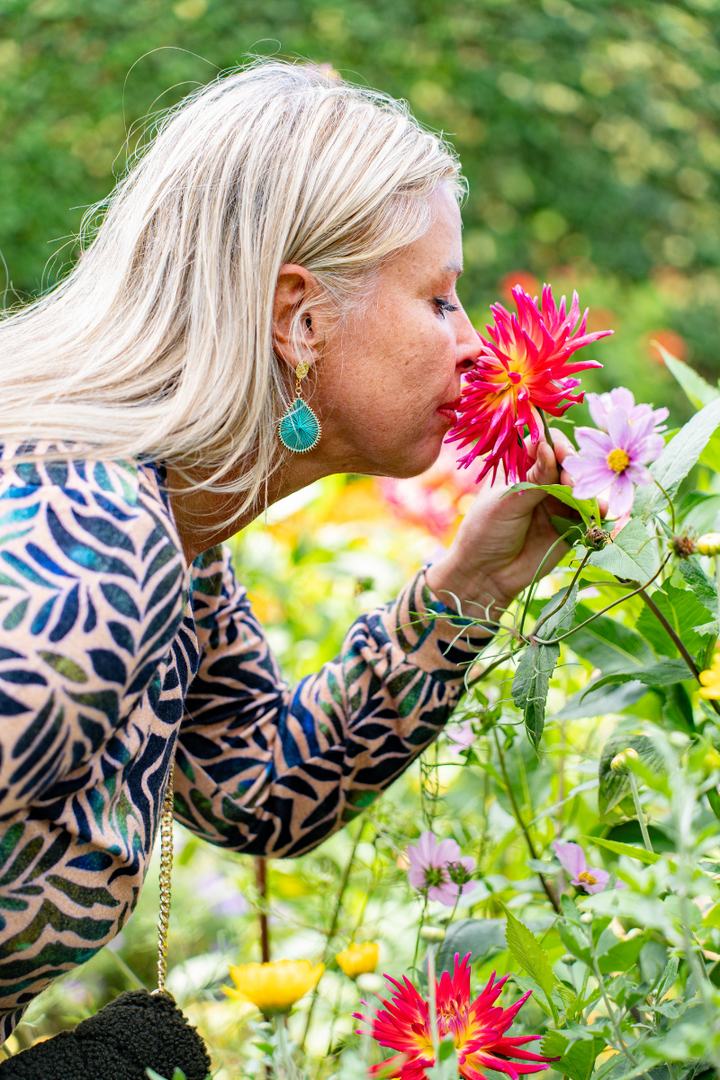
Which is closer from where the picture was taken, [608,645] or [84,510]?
[84,510]

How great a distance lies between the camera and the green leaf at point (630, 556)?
26.5 inches

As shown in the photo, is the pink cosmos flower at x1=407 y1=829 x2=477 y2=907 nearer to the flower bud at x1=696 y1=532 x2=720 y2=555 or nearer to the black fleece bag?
the black fleece bag

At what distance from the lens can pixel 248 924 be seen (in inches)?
61.0

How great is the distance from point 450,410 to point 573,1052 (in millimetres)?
571

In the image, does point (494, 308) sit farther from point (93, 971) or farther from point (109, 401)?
point (93, 971)

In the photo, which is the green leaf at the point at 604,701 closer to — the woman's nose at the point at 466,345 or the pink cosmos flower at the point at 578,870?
the pink cosmos flower at the point at 578,870

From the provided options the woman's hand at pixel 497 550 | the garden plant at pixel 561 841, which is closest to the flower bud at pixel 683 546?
the garden plant at pixel 561 841

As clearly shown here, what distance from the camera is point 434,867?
3.01 feet

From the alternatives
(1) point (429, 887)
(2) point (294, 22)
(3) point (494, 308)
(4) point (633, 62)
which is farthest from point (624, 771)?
(4) point (633, 62)

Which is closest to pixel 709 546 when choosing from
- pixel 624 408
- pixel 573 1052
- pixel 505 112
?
pixel 624 408

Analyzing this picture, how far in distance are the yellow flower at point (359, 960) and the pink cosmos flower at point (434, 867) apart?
19cm

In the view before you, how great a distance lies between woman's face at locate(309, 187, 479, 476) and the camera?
35.7 inches

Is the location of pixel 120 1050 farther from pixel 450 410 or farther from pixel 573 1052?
pixel 450 410

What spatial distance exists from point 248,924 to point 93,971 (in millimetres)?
475
